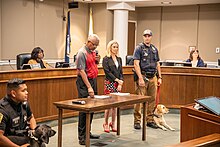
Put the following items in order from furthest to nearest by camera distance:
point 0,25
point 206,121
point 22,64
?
point 0,25, point 22,64, point 206,121

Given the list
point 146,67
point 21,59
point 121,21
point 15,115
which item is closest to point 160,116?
point 146,67

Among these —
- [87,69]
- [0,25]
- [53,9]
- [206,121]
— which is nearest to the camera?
[206,121]

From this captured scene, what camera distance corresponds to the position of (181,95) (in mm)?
7266

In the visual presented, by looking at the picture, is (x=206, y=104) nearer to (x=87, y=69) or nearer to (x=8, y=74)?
Result: (x=87, y=69)

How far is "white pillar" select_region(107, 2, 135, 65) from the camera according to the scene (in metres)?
9.63

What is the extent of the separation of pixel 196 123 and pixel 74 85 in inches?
143

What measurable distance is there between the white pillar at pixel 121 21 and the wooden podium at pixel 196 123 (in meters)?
6.62

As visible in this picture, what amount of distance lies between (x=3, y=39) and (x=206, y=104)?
5.98 m

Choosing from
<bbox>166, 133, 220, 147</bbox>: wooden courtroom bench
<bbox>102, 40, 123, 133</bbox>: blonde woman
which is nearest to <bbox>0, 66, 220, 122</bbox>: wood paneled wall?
<bbox>102, 40, 123, 133</bbox>: blonde woman

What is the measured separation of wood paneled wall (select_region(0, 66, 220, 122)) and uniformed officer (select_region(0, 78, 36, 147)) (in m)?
2.05

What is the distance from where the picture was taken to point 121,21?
9664mm

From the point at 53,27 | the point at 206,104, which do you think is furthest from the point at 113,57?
the point at 53,27

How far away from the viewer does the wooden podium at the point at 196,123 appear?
289 centimetres

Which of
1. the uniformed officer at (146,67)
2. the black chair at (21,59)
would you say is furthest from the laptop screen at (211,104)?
the black chair at (21,59)
